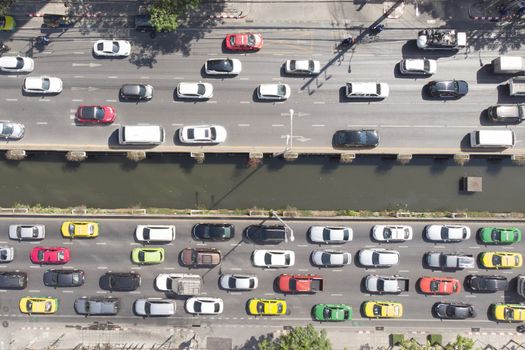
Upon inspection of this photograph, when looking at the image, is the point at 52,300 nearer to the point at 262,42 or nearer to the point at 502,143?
the point at 262,42

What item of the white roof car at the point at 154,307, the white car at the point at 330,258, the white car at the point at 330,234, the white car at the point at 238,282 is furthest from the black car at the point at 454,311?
the white roof car at the point at 154,307

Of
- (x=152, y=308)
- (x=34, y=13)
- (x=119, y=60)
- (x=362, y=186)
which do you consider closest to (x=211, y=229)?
(x=152, y=308)

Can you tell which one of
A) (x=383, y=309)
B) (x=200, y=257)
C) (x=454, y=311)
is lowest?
(x=454, y=311)

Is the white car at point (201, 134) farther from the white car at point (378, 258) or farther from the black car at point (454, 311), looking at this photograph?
the black car at point (454, 311)

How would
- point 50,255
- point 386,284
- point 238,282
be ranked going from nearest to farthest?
1. point 386,284
2. point 238,282
3. point 50,255

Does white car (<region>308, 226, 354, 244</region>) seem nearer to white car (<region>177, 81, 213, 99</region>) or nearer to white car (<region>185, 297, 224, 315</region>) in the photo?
white car (<region>185, 297, 224, 315</region>)

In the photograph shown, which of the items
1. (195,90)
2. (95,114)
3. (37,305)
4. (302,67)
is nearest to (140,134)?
(95,114)

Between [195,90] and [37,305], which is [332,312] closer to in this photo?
[195,90]
